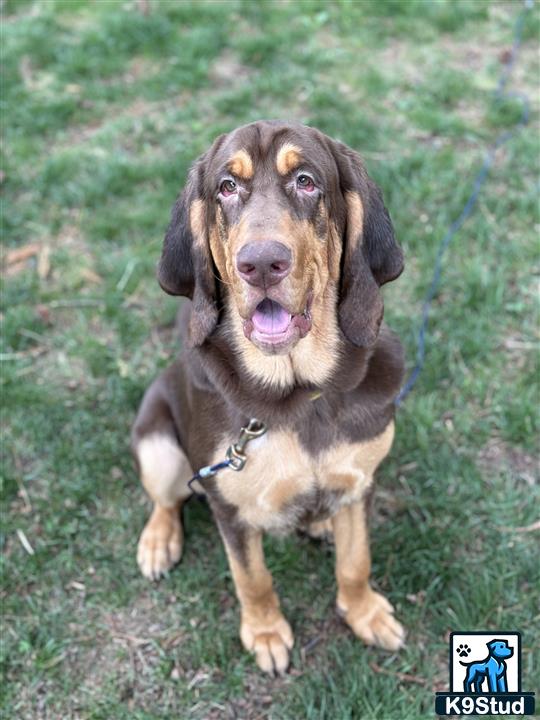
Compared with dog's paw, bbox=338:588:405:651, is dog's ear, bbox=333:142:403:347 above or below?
above

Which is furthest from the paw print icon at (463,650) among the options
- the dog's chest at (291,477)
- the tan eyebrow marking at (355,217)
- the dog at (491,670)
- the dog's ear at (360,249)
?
the tan eyebrow marking at (355,217)

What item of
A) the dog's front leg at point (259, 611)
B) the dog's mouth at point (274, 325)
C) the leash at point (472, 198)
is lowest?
the dog's front leg at point (259, 611)

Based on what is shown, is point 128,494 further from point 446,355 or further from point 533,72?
point 533,72

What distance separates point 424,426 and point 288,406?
4.49ft

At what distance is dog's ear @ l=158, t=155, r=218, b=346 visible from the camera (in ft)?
9.20

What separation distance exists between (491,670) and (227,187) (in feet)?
7.08

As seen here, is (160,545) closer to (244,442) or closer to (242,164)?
(244,442)

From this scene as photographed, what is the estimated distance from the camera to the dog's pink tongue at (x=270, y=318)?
8.30ft

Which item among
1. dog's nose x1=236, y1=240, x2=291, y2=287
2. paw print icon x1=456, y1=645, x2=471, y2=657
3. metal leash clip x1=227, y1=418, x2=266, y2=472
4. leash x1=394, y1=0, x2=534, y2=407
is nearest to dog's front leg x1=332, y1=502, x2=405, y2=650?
paw print icon x1=456, y1=645, x2=471, y2=657

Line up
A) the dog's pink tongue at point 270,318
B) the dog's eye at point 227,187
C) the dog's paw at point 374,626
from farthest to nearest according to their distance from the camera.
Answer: the dog's paw at point 374,626
the dog's eye at point 227,187
the dog's pink tongue at point 270,318

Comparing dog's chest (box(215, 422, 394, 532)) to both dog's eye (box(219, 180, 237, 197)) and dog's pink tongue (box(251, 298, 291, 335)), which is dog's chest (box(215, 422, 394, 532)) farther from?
dog's eye (box(219, 180, 237, 197))

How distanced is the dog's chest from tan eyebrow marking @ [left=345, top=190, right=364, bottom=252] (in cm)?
Answer: 74

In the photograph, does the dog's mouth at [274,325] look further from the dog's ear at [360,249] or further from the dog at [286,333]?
the dog's ear at [360,249]

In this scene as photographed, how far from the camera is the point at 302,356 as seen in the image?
9.25 feet
